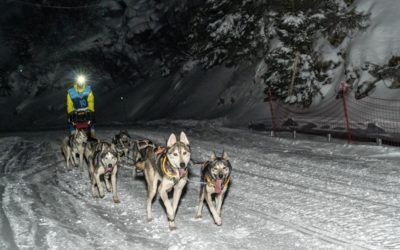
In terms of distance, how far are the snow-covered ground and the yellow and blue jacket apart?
5.86 ft

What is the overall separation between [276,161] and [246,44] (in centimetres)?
1333

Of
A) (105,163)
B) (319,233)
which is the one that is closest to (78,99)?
(105,163)

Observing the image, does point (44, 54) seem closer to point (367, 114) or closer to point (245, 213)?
point (367, 114)

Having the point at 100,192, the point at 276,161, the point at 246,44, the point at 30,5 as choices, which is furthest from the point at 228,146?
the point at 30,5

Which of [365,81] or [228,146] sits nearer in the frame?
[228,146]

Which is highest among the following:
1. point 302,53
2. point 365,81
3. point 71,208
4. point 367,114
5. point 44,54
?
point 44,54

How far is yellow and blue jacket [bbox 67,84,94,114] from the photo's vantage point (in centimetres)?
1202

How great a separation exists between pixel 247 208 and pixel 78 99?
6416 mm

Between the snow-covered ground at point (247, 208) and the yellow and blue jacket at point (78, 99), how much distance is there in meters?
1.79

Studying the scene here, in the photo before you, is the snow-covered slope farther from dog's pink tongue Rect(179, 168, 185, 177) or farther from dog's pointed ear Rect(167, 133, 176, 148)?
dog's pink tongue Rect(179, 168, 185, 177)

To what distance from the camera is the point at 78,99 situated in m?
12.1

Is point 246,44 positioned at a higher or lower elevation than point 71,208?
higher

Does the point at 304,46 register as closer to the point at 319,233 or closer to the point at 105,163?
the point at 105,163

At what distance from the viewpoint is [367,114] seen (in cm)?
1609
